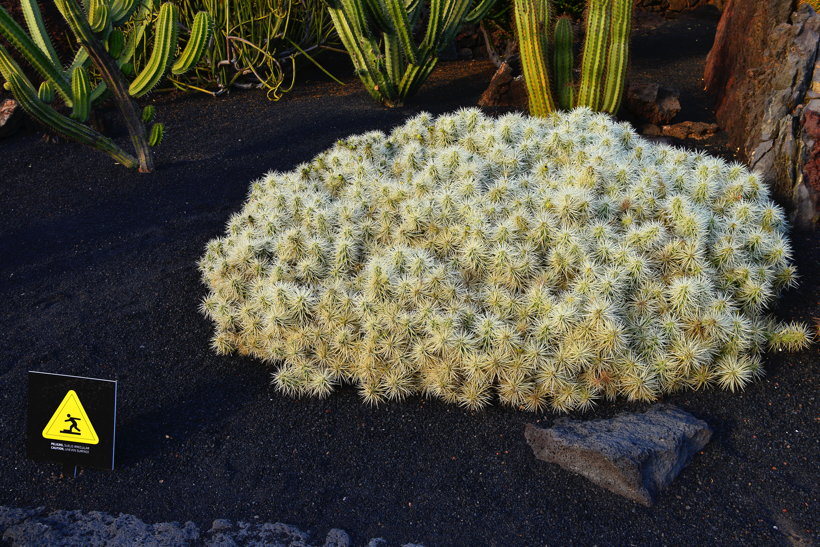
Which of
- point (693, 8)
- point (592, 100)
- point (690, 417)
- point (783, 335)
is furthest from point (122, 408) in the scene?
point (693, 8)

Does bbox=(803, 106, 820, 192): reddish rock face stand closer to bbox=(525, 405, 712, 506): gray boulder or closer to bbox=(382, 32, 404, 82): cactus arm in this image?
bbox=(525, 405, 712, 506): gray boulder

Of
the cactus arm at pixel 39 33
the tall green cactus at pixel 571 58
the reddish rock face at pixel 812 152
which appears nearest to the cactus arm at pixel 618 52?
the tall green cactus at pixel 571 58

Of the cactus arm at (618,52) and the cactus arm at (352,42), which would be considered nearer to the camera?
the cactus arm at (618,52)

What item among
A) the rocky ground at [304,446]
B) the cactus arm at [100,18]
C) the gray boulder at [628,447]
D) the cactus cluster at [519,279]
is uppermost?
the cactus arm at [100,18]

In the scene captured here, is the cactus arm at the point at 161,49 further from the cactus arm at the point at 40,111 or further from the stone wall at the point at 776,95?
the stone wall at the point at 776,95

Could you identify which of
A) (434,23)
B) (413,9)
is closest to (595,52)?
(434,23)

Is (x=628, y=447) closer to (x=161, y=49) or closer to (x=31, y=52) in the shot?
(x=161, y=49)
